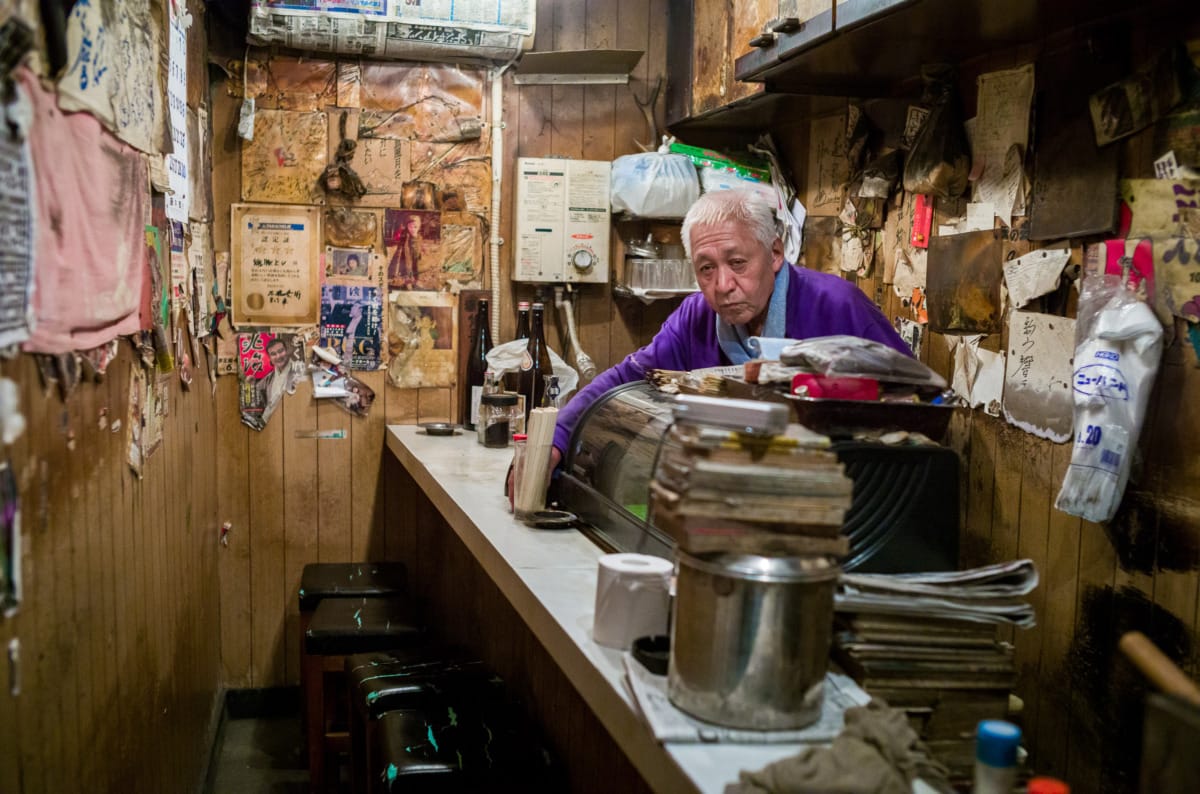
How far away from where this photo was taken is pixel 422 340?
379 centimetres

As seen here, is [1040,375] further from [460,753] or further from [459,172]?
[459,172]

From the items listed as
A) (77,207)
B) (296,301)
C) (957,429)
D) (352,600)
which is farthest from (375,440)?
(77,207)

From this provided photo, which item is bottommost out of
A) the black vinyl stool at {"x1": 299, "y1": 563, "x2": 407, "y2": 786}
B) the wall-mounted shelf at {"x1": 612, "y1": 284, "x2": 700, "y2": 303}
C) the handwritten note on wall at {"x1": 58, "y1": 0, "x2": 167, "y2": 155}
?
the black vinyl stool at {"x1": 299, "y1": 563, "x2": 407, "y2": 786}

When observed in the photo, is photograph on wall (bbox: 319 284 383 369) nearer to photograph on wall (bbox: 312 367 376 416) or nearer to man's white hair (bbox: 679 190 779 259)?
photograph on wall (bbox: 312 367 376 416)

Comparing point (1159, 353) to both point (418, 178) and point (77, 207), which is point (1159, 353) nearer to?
point (77, 207)

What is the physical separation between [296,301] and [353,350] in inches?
10.7

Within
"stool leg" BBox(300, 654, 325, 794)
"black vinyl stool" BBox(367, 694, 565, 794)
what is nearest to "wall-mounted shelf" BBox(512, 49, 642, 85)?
"stool leg" BBox(300, 654, 325, 794)

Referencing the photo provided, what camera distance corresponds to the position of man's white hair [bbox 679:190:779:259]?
249 cm

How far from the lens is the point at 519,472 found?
2.16 metres

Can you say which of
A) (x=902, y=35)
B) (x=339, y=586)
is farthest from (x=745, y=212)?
(x=339, y=586)

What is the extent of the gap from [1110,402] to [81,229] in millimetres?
1867

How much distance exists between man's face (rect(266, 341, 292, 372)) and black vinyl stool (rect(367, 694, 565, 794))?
1.80m

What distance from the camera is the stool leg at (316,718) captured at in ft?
9.59

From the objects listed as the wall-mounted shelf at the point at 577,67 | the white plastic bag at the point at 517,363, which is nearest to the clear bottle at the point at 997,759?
the white plastic bag at the point at 517,363
